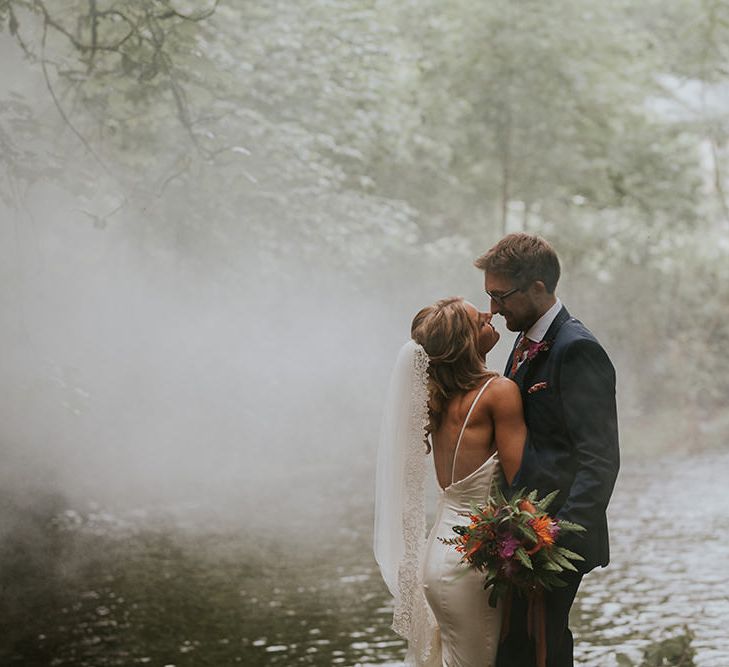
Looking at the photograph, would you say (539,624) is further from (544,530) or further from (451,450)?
(451,450)

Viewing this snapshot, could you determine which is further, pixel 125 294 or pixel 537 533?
pixel 125 294

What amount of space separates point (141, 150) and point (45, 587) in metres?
3.98

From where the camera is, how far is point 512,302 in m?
3.20

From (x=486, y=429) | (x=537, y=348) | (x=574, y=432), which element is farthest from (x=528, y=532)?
(x=537, y=348)

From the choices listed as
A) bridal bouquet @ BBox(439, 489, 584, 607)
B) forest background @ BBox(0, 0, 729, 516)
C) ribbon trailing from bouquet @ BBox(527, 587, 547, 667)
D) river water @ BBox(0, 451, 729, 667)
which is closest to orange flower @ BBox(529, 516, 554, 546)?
bridal bouquet @ BBox(439, 489, 584, 607)

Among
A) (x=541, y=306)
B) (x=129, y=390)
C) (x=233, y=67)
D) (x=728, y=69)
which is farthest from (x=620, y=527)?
(x=728, y=69)

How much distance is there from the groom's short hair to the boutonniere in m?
0.17

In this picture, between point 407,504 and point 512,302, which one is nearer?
point 512,302

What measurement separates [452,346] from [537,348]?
268 mm

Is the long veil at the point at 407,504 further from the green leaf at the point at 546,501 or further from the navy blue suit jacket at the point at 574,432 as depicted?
the green leaf at the point at 546,501

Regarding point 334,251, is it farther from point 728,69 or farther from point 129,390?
point 728,69

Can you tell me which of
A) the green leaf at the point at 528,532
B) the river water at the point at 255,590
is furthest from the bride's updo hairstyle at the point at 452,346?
the river water at the point at 255,590

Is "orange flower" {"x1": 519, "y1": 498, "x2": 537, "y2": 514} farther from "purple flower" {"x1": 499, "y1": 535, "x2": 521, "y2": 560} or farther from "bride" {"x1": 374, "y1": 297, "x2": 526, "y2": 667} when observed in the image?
"bride" {"x1": 374, "y1": 297, "x2": 526, "y2": 667}

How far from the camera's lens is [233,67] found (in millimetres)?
10953
